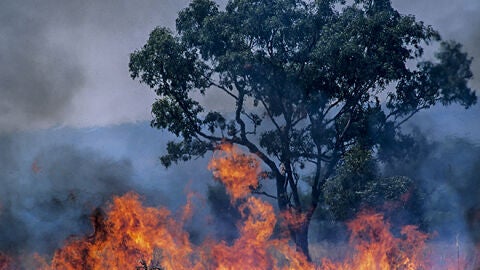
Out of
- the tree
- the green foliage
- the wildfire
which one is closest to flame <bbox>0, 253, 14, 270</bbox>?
the wildfire

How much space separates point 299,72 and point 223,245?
8598 mm

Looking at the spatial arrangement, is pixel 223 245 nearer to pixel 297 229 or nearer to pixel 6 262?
pixel 297 229

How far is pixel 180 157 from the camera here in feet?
80.8

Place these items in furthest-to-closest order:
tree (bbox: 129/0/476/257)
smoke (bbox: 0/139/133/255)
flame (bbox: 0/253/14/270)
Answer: smoke (bbox: 0/139/133/255)
flame (bbox: 0/253/14/270)
tree (bbox: 129/0/476/257)

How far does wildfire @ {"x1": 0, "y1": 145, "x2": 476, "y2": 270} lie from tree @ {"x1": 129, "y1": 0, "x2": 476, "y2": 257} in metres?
0.95

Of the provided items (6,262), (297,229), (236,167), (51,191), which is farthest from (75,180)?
(297,229)

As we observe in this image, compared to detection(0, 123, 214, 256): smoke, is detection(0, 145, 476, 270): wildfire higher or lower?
lower

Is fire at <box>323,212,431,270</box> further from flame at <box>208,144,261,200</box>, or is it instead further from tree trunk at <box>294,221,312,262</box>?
flame at <box>208,144,261,200</box>

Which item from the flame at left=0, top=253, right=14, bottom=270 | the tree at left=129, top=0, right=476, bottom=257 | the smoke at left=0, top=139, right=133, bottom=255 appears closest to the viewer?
the tree at left=129, top=0, right=476, bottom=257

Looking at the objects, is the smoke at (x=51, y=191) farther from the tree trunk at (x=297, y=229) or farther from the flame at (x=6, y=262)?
the tree trunk at (x=297, y=229)

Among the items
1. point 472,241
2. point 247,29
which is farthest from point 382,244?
point 247,29

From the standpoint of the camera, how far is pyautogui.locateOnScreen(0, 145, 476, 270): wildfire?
23.5 metres

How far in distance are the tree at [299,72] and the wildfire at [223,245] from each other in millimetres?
954

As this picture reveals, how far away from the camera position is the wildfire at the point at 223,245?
23.5 m
